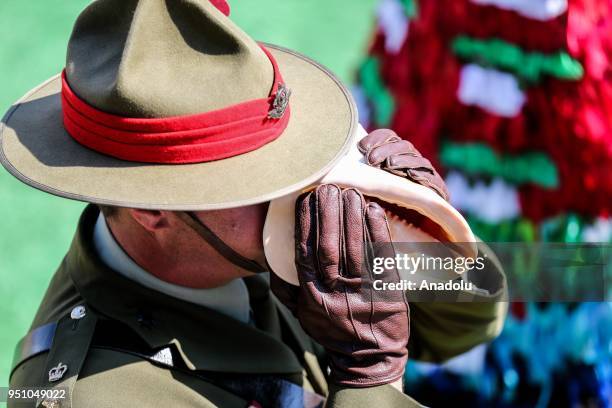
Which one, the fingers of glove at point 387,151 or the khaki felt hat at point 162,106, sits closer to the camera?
the khaki felt hat at point 162,106

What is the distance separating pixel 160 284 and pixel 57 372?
0.28 m

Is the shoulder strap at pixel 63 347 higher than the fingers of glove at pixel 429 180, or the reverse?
the fingers of glove at pixel 429 180

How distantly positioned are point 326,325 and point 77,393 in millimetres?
499

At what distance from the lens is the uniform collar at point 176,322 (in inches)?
73.5

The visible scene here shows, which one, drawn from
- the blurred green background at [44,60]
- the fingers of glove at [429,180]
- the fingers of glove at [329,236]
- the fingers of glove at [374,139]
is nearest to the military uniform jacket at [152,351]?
the fingers of glove at [329,236]

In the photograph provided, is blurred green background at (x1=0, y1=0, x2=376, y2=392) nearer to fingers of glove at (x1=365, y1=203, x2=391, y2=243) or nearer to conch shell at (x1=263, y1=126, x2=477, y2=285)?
conch shell at (x1=263, y1=126, x2=477, y2=285)

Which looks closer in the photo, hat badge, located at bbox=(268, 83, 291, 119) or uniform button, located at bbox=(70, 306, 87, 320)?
hat badge, located at bbox=(268, 83, 291, 119)

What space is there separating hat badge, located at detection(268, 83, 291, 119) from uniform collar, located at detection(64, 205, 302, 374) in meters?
0.46

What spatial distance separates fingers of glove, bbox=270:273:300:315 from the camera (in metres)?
1.81

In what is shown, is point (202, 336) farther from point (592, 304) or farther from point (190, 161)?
point (592, 304)

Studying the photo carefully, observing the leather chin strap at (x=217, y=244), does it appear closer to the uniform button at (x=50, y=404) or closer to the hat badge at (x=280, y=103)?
the hat badge at (x=280, y=103)

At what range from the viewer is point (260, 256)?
1.85m

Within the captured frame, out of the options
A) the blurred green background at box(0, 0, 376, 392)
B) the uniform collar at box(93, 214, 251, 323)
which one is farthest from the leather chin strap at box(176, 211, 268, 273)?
the blurred green background at box(0, 0, 376, 392)

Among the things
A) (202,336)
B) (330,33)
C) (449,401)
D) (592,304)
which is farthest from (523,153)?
(330,33)
